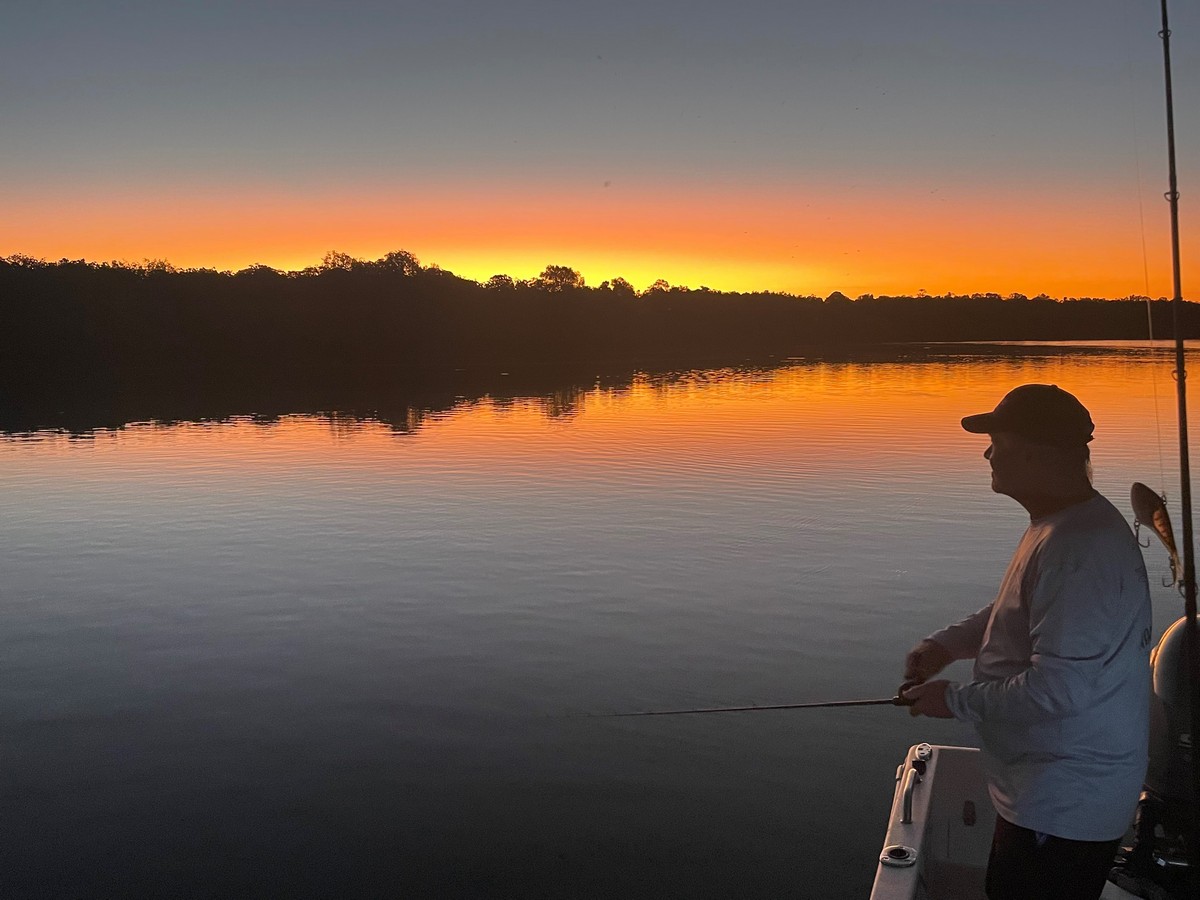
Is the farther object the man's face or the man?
the man's face

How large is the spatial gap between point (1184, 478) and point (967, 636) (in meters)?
1.03

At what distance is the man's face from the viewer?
2.57 meters

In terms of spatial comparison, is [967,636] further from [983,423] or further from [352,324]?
[352,324]

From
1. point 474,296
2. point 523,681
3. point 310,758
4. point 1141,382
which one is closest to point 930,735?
point 523,681

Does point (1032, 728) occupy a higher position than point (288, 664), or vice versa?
point (1032, 728)

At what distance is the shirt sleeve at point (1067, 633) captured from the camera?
2.33m

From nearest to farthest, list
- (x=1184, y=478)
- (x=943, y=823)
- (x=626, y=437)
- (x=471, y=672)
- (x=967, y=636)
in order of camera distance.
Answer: (x=967, y=636) → (x=1184, y=478) → (x=943, y=823) → (x=471, y=672) → (x=626, y=437)

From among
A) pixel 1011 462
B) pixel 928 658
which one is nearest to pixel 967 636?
pixel 928 658

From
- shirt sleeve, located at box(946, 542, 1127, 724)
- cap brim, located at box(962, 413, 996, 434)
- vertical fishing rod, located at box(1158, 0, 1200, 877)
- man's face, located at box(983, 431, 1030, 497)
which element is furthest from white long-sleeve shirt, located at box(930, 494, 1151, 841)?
vertical fishing rod, located at box(1158, 0, 1200, 877)

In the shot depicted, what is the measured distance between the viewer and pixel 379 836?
17.7 feet

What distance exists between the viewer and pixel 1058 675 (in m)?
2.36

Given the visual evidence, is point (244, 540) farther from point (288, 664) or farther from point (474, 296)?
point (474, 296)

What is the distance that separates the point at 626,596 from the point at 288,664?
3150 millimetres

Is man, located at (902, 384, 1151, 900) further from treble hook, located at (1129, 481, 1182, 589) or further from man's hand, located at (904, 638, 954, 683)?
treble hook, located at (1129, 481, 1182, 589)
